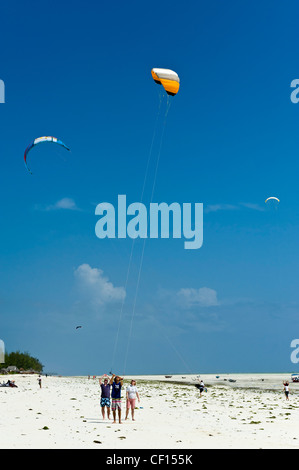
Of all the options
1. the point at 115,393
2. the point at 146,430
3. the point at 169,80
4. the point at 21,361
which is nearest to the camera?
the point at 146,430

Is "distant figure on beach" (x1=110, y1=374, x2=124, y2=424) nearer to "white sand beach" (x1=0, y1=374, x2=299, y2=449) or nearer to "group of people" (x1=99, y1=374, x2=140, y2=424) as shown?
"group of people" (x1=99, y1=374, x2=140, y2=424)

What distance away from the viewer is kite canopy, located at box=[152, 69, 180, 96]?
2492 centimetres

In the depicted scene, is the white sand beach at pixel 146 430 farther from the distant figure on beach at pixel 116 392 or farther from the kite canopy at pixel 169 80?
the kite canopy at pixel 169 80

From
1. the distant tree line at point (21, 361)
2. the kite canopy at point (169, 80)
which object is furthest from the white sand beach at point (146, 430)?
the distant tree line at point (21, 361)

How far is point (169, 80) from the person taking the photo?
82.0 ft

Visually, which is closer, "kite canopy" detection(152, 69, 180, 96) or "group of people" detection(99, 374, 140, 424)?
"group of people" detection(99, 374, 140, 424)

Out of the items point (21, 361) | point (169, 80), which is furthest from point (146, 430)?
point (21, 361)

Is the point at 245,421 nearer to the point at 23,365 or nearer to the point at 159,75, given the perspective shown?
the point at 159,75

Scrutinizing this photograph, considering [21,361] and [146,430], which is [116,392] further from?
[21,361]

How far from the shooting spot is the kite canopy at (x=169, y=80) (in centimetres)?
2492

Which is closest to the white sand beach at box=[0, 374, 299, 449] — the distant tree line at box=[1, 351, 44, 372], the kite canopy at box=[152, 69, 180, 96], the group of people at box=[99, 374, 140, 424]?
the group of people at box=[99, 374, 140, 424]
